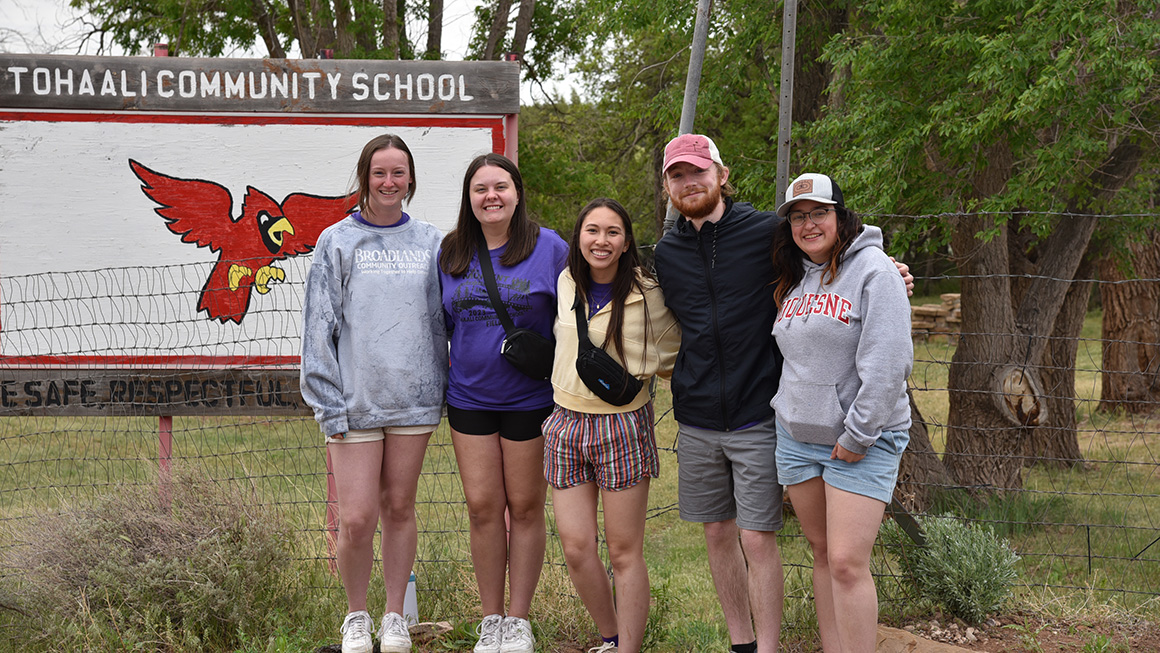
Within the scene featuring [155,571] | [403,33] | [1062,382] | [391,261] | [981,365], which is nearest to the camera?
[391,261]

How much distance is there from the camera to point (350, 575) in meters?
3.69

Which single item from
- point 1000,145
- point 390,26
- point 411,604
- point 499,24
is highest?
point 499,24

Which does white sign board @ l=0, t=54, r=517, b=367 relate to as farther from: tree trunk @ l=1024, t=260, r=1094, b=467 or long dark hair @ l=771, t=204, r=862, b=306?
tree trunk @ l=1024, t=260, r=1094, b=467

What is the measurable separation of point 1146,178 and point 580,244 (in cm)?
685

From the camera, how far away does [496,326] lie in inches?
137

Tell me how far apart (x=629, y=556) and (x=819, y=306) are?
1141 millimetres

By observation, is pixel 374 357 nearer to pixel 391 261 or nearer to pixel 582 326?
pixel 391 261

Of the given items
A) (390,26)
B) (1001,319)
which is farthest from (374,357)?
(390,26)

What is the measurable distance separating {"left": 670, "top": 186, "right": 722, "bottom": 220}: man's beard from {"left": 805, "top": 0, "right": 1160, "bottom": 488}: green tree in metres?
2.63

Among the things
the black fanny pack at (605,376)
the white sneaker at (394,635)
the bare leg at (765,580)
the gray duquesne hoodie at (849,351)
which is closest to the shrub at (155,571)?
the white sneaker at (394,635)

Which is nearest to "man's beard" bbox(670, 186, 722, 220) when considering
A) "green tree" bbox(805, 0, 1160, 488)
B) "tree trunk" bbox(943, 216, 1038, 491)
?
"green tree" bbox(805, 0, 1160, 488)

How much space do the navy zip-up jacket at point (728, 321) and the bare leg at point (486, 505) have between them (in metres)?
0.78

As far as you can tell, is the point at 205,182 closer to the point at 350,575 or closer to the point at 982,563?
the point at 350,575

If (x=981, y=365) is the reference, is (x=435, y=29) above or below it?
above
